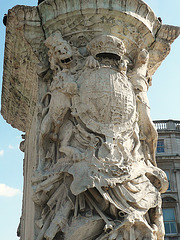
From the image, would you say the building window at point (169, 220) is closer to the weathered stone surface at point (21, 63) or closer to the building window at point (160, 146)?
the building window at point (160, 146)

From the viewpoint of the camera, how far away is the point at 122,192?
5.65 metres

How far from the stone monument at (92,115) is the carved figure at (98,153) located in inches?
0.6

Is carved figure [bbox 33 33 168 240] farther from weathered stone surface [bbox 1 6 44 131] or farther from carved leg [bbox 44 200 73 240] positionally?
weathered stone surface [bbox 1 6 44 131]

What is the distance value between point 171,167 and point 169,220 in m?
3.11

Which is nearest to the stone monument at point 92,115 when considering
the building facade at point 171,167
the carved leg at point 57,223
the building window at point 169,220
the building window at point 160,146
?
the carved leg at point 57,223

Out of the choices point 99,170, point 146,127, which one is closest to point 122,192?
point 99,170

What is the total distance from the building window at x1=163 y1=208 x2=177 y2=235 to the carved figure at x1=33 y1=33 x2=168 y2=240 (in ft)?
58.2

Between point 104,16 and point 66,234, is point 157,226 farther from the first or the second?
point 104,16

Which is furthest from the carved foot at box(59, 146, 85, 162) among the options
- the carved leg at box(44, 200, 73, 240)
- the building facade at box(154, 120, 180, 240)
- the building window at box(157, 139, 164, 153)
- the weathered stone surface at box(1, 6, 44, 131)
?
the building window at box(157, 139, 164, 153)

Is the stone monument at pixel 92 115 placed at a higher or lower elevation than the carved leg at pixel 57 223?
higher

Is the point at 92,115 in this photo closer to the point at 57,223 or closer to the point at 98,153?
the point at 98,153

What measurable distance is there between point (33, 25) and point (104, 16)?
128cm

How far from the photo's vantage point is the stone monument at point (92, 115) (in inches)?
219

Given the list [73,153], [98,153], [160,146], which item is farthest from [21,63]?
[160,146]
